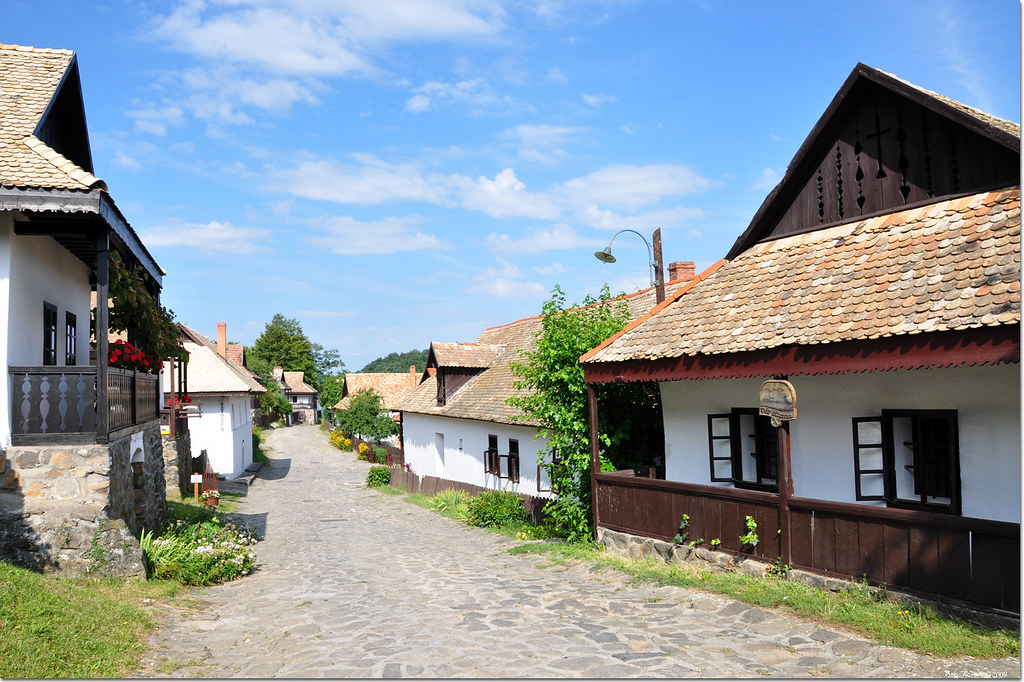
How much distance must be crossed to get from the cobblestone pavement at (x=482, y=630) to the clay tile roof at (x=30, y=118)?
5.33 metres

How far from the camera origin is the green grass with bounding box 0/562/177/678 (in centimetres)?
630

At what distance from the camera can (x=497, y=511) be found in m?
Result: 18.5

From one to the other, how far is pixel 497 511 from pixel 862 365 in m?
11.7

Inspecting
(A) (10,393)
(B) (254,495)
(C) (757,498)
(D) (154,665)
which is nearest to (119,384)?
(A) (10,393)

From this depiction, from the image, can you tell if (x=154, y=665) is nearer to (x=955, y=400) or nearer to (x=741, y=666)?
(x=741, y=666)

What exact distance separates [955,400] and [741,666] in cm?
392

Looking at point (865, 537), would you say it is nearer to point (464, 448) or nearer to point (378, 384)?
point (464, 448)

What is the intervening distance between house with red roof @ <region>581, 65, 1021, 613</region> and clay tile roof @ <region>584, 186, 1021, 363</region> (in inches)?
1.1

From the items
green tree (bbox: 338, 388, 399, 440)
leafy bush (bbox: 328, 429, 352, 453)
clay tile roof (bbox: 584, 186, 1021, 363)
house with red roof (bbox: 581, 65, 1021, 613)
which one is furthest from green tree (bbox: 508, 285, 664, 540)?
leafy bush (bbox: 328, 429, 352, 453)

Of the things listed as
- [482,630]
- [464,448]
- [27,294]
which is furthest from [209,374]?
[482,630]

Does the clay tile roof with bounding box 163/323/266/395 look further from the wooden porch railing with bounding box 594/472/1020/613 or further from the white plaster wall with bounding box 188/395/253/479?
the wooden porch railing with bounding box 594/472/1020/613

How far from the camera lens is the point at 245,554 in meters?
12.2

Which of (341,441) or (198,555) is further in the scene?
(341,441)

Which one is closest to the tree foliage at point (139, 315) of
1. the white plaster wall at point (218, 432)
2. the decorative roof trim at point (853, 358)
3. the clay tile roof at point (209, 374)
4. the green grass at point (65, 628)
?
the green grass at point (65, 628)
